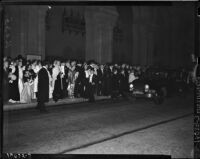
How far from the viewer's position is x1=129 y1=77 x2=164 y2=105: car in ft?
24.5

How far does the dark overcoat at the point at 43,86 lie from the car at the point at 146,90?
7.42 ft

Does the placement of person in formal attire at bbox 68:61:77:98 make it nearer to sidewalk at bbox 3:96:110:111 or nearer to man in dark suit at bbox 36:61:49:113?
sidewalk at bbox 3:96:110:111

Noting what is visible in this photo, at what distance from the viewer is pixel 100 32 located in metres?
7.76

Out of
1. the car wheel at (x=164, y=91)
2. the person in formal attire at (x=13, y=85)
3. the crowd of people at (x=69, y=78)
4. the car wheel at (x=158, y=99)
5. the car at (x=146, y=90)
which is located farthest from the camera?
the car wheel at (x=164, y=91)

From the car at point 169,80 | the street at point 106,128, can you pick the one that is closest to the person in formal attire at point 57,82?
the street at point 106,128

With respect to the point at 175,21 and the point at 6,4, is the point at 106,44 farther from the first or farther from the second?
the point at 6,4

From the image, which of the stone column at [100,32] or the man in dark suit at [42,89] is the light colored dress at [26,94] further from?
the stone column at [100,32]

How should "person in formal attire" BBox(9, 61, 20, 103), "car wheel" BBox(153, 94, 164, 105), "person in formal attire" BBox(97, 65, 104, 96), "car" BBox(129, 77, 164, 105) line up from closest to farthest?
"person in formal attire" BBox(9, 61, 20, 103) < "person in formal attire" BBox(97, 65, 104, 96) < "car" BBox(129, 77, 164, 105) < "car wheel" BBox(153, 94, 164, 105)

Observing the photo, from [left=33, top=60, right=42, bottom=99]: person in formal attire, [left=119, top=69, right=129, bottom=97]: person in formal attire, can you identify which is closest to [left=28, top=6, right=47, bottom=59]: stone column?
[left=33, top=60, right=42, bottom=99]: person in formal attire

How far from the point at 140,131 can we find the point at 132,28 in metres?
2.95

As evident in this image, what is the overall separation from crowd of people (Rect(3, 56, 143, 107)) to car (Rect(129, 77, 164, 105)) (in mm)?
226

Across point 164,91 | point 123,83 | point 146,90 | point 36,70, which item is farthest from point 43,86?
point 164,91

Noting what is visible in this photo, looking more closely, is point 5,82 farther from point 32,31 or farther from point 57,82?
point 32,31

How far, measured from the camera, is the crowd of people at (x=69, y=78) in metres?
7.11
